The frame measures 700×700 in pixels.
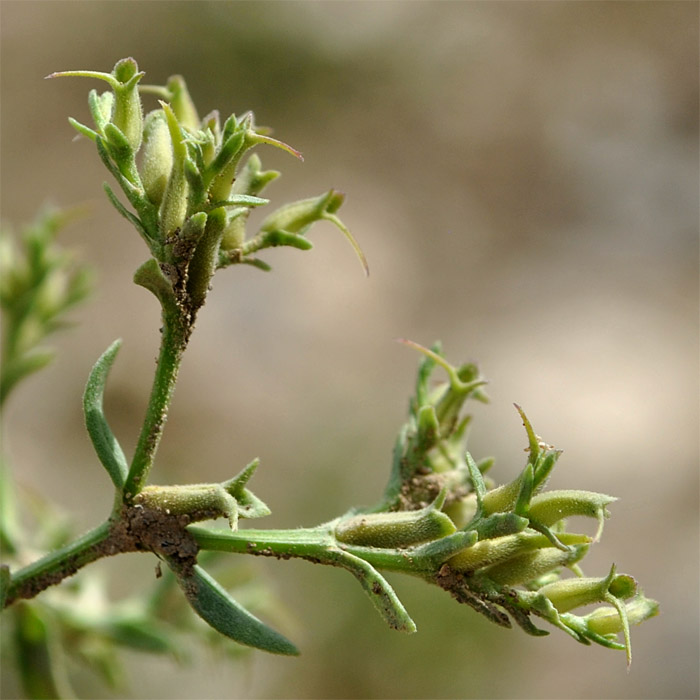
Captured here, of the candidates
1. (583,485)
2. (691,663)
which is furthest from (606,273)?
(691,663)

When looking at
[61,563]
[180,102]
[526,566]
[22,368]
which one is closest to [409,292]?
[22,368]

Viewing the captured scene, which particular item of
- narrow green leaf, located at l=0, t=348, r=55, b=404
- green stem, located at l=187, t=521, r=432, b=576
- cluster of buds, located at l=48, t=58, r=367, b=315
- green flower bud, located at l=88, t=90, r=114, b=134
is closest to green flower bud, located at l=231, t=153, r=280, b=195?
cluster of buds, located at l=48, t=58, r=367, b=315

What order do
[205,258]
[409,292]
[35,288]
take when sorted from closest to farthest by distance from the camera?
[205,258] < [35,288] < [409,292]

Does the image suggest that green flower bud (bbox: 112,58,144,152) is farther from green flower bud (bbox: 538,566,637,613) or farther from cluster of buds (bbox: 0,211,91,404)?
cluster of buds (bbox: 0,211,91,404)

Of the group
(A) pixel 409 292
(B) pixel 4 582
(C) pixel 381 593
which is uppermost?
(A) pixel 409 292

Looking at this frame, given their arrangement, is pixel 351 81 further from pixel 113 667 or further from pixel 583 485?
pixel 113 667

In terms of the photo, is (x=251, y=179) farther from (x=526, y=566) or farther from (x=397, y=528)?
(x=526, y=566)
